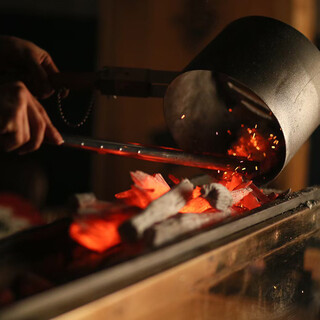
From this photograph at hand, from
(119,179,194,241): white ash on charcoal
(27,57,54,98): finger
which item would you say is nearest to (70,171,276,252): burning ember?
(119,179,194,241): white ash on charcoal

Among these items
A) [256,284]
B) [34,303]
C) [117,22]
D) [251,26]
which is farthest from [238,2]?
[34,303]

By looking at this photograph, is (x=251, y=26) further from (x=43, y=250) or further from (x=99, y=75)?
(x=43, y=250)

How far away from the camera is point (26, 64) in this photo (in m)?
1.41

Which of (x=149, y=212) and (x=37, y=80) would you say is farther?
(x=37, y=80)

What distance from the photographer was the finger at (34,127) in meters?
1.04

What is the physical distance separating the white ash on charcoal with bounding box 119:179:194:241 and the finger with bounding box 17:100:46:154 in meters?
0.35

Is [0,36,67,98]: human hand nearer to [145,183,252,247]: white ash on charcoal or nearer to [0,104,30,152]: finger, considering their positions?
[0,104,30,152]: finger

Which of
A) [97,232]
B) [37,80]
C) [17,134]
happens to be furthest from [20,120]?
[37,80]

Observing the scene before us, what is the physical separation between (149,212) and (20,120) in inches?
14.6

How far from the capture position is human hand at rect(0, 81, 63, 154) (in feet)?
3.23

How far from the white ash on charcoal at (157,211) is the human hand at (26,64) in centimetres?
64

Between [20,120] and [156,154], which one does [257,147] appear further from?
[20,120]

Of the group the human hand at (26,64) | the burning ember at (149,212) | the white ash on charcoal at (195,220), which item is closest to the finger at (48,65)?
the human hand at (26,64)

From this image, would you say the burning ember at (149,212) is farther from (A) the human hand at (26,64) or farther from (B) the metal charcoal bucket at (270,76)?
(A) the human hand at (26,64)
